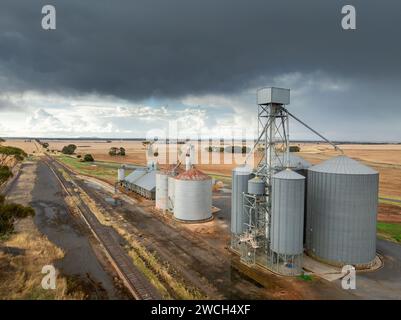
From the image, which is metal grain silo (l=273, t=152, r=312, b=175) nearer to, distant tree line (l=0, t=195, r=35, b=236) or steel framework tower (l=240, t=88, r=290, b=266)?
steel framework tower (l=240, t=88, r=290, b=266)

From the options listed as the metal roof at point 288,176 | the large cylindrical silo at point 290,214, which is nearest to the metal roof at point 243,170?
the metal roof at point 288,176

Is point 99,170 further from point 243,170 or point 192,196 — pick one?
point 243,170

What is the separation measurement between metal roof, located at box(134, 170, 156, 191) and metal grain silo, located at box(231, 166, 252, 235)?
97.5 ft

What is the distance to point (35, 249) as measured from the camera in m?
32.1

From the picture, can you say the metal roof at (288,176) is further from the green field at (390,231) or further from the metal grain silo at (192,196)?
the green field at (390,231)

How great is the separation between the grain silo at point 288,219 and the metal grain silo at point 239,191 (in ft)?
16.4

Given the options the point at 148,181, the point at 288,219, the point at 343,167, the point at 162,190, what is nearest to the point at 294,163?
the point at 343,167

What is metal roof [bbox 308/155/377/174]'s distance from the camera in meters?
27.9

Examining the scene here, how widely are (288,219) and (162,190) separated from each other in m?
28.0

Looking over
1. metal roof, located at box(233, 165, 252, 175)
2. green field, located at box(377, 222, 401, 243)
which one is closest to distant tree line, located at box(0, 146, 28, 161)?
metal roof, located at box(233, 165, 252, 175)

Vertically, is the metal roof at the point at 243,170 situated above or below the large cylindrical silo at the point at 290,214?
above

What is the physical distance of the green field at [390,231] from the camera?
37.2 m

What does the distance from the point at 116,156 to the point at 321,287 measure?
16918 centimetres
